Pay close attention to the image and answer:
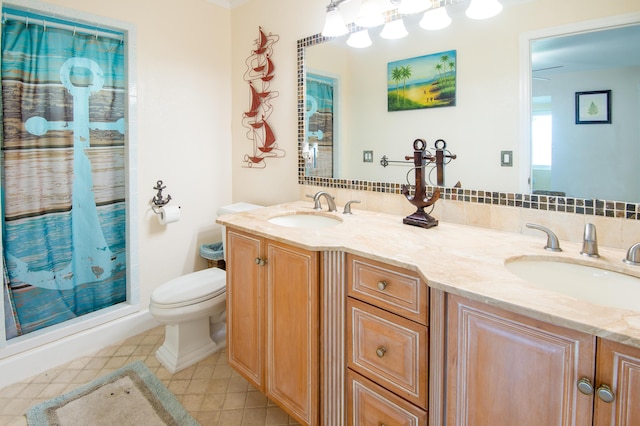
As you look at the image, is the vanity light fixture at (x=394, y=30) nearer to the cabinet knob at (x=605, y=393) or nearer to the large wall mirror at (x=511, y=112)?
the large wall mirror at (x=511, y=112)

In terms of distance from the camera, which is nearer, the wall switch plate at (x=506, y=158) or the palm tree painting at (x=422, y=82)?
the wall switch plate at (x=506, y=158)

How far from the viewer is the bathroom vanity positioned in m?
0.75

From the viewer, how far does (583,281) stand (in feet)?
3.58

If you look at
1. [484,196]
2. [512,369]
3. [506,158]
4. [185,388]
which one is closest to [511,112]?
[506,158]

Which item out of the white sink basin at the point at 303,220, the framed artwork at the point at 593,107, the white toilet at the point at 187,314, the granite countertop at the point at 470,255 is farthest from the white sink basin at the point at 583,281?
the white toilet at the point at 187,314

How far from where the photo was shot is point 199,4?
253 cm

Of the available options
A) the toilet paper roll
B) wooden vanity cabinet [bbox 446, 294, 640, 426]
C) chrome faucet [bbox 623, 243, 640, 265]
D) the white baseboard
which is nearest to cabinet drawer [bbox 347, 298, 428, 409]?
wooden vanity cabinet [bbox 446, 294, 640, 426]

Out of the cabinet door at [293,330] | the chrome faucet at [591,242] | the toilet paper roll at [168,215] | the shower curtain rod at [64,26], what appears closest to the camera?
the chrome faucet at [591,242]

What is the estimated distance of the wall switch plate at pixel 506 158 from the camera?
4.74ft

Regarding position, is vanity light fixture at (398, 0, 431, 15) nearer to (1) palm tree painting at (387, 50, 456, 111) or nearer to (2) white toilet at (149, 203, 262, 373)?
(1) palm tree painting at (387, 50, 456, 111)

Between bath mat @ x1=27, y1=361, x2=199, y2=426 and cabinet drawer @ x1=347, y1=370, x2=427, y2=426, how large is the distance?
Result: 0.80 meters

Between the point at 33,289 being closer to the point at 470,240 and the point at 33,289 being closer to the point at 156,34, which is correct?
the point at 156,34

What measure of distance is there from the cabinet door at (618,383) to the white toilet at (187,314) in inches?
66.3

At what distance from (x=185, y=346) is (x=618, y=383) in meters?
1.95
